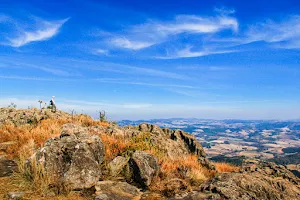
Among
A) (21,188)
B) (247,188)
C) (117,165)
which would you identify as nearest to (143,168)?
(117,165)

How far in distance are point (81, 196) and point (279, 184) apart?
8.96 m

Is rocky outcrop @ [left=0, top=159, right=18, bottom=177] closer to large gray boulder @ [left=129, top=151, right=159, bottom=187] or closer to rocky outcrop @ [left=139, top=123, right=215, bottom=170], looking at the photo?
large gray boulder @ [left=129, top=151, right=159, bottom=187]

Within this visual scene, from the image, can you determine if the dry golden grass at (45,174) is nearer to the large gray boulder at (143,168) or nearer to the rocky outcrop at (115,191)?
the large gray boulder at (143,168)

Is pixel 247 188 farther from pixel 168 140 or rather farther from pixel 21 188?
pixel 168 140

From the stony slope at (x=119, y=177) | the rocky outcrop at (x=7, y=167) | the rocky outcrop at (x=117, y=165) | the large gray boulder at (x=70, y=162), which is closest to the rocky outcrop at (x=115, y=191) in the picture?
the stony slope at (x=119, y=177)

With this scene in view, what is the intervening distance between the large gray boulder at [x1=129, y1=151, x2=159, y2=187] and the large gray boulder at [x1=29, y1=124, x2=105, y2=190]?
1.53 m

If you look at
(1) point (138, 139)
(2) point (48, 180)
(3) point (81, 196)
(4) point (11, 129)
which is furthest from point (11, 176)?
(4) point (11, 129)

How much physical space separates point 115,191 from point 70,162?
2.05 m

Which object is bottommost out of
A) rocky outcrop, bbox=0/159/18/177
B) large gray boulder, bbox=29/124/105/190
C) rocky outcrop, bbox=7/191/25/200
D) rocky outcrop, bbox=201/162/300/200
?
rocky outcrop, bbox=201/162/300/200

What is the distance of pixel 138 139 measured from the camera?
49.8 ft

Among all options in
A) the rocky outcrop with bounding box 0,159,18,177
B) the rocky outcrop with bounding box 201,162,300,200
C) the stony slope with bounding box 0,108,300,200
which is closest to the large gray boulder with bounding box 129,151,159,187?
the stony slope with bounding box 0,108,300,200

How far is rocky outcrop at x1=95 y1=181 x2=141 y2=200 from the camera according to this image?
8.82m

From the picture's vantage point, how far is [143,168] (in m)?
10.5

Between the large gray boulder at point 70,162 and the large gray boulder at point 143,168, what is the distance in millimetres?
1530
